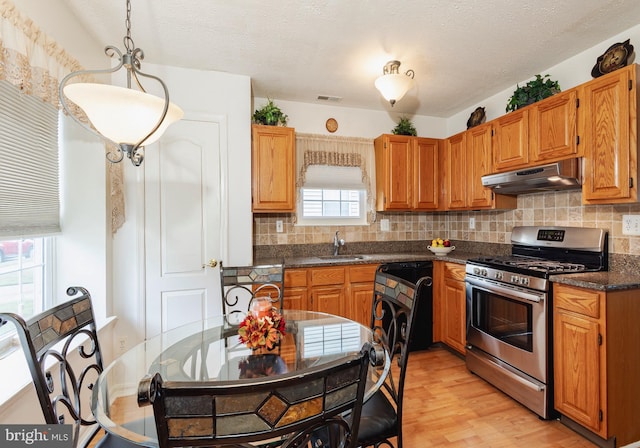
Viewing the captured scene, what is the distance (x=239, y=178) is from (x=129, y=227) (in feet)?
3.20

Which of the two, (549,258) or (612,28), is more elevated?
(612,28)

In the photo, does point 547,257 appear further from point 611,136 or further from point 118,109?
point 118,109

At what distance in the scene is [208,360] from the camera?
147 cm

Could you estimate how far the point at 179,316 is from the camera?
2.58 m

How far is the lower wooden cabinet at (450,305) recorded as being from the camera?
2833mm

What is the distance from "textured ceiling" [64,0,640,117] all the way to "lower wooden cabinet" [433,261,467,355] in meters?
1.81

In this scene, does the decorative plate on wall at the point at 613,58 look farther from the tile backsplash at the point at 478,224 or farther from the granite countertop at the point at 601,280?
the granite countertop at the point at 601,280

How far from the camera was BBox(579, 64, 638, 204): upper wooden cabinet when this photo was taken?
6.14 ft

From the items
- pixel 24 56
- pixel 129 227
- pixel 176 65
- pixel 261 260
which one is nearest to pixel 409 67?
pixel 176 65

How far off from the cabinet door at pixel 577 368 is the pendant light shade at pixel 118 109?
2.53 m

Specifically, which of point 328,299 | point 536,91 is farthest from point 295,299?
point 536,91

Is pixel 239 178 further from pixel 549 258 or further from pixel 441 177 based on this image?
pixel 549 258

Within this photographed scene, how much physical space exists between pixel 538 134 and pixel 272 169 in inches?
89.5

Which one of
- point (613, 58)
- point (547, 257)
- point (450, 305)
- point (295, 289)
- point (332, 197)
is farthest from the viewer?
point (332, 197)
